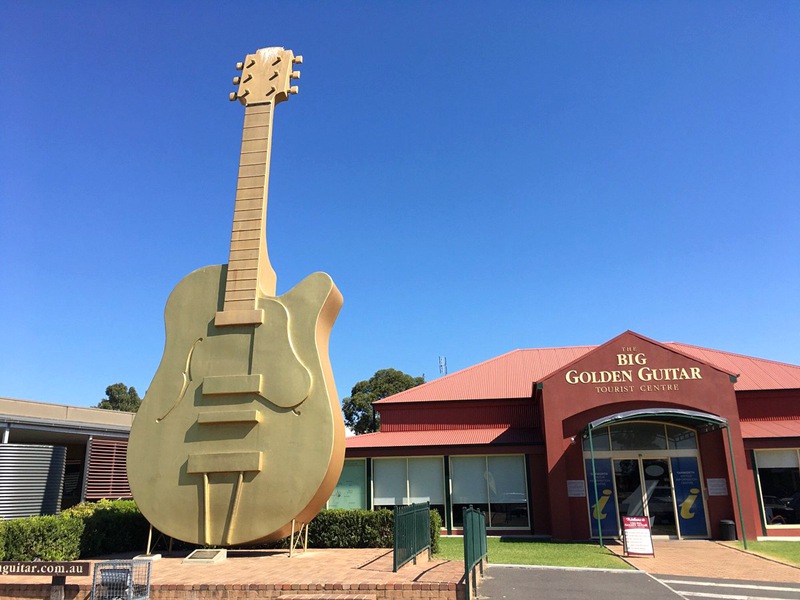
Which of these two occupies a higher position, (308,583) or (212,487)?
(212,487)

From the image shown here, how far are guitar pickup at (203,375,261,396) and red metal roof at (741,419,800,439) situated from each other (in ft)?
50.4

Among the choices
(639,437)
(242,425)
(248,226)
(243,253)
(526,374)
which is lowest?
(242,425)

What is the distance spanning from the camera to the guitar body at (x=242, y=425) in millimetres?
11125

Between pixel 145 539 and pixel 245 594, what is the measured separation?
21.9 feet

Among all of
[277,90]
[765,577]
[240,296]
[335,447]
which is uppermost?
[277,90]

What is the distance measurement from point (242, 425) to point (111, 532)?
475 cm

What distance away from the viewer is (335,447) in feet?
36.8

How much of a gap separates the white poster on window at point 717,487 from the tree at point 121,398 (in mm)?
71075

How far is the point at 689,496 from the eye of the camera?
18375 millimetres

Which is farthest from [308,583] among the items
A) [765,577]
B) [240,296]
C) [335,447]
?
[765,577]

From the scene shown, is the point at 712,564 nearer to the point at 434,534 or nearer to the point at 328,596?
the point at 434,534

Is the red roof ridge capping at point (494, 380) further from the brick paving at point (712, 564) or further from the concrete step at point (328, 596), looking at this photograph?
the concrete step at point (328, 596)

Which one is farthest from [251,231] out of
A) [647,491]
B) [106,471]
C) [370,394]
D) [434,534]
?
[370,394]

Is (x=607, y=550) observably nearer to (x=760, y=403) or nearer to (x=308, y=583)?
(x=760, y=403)
